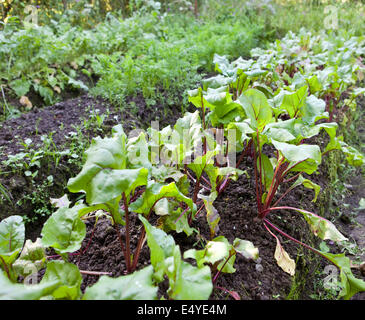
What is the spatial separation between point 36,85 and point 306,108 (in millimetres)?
2541

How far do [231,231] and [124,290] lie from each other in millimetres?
853

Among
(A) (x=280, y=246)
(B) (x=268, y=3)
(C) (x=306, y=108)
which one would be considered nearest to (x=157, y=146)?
(A) (x=280, y=246)

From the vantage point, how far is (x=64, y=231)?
3.93 feet

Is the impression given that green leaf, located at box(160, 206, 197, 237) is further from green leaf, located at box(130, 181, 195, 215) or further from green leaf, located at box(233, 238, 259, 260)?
green leaf, located at box(233, 238, 259, 260)

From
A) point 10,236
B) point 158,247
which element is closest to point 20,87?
point 10,236

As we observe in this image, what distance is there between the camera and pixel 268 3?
20.0ft

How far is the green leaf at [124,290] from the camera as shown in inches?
34.4

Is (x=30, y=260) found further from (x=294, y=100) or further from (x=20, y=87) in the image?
(x=20, y=87)

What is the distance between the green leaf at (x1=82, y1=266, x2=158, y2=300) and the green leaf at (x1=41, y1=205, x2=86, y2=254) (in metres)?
0.31

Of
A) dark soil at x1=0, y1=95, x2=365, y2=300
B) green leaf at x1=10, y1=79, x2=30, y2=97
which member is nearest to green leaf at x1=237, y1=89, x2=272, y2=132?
dark soil at x1=0, y1=95, x2=365, y2=300

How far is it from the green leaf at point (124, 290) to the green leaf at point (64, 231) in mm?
306

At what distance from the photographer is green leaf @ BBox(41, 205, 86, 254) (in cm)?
116

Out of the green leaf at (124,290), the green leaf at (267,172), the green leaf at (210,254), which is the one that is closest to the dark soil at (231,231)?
the green leaf at (267,172)
